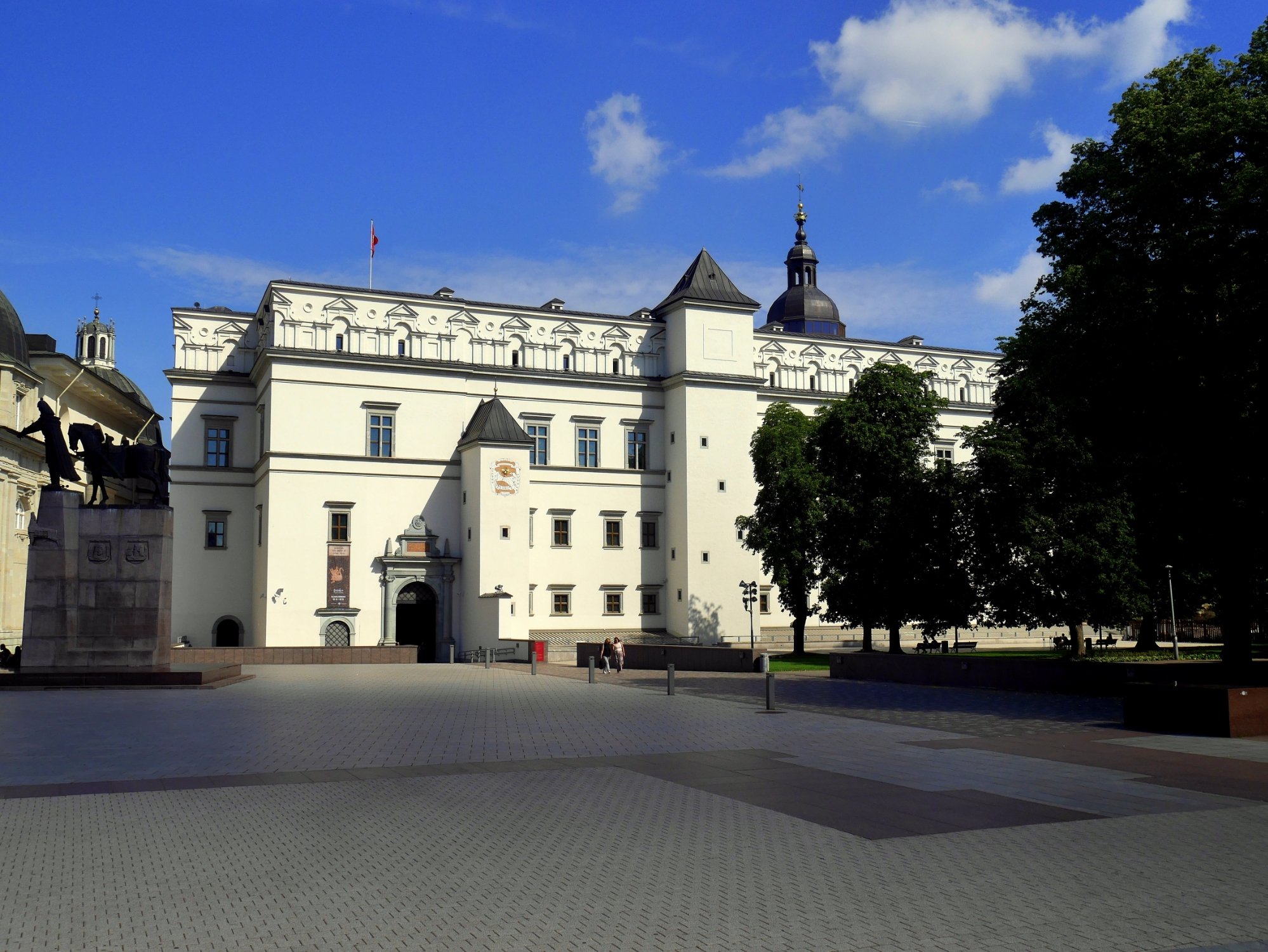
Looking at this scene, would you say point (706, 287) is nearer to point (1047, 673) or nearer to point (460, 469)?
point (460, 469)

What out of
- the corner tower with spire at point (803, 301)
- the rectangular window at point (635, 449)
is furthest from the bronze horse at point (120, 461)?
the corner tower with spire at point (803, 301)

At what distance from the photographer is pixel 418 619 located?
174 ft

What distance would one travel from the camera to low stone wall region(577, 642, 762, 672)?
39312 mm

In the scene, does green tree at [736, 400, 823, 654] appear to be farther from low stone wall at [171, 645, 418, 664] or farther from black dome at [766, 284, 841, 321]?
black dome at [766, 284, 841, 321]

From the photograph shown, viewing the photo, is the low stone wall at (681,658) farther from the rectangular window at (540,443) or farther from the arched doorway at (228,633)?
the arched doorway at (228,633)

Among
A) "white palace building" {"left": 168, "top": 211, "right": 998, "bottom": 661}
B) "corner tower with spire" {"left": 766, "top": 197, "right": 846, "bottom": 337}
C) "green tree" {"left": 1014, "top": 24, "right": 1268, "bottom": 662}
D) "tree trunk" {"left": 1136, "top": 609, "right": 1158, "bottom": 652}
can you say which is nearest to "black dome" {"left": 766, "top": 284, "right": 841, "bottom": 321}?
"corner tower with spire" {"left": 766, "top": 197, "right": 846, "bottom": 337}

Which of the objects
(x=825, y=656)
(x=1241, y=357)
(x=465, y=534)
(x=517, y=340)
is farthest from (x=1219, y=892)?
(x=517, y=340)

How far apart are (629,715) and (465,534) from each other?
32603 millimetres

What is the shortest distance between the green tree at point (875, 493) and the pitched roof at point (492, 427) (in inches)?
611

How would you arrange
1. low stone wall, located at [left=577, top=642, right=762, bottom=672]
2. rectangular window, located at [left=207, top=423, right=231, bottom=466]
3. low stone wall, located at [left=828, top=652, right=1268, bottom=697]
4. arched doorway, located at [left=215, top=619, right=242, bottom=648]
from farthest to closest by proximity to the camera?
rectangular window, located at [left=207, top=423, right=231, bottom=466]
arched doorway, located at [left=215, top=619, right=242, bottom=648]
low stone wall, located at [left=577, top=642, right=762, bottom=672]
low stone wall, located at [left=828, top=652, right=1268, bottom=697]

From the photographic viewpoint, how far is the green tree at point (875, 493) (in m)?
39.8

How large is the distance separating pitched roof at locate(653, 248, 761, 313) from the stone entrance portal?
1829 cm

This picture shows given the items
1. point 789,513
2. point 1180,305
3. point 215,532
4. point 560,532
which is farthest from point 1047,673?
point 215,532

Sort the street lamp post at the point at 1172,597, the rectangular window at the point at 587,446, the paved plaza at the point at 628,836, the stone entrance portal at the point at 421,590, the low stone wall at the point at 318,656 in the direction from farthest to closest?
the rectangular window at the point at 587,446 → the stone entrance portal at the point at 421,590 → the low stone wall at the point at 318,656 → the street lamp post at the point at 1172,597 → the paved plaza at the point at 628,836
